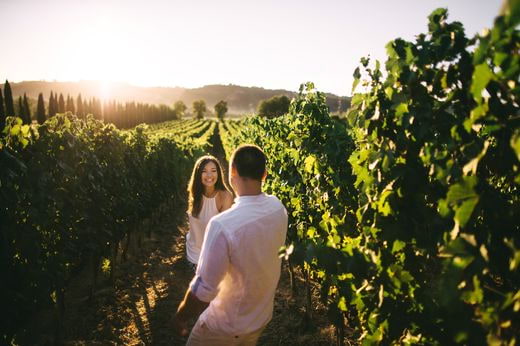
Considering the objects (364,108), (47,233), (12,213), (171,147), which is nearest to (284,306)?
(47,233)

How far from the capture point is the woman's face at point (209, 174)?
470 centimetres

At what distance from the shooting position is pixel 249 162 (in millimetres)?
2314

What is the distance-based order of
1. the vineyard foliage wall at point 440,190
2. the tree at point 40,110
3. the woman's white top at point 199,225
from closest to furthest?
the vineyard foliage wall at point 440,190 → the woman's white top at point 199,225 → the tree at point 40,110

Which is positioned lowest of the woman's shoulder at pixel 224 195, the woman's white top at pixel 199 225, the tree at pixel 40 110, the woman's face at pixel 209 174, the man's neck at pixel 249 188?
the woman's white top at pixel 199 225

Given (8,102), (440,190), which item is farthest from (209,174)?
(8,102)

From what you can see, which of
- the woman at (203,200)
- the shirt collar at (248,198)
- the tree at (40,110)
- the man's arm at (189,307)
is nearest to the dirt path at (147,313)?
the woman at (203,200)

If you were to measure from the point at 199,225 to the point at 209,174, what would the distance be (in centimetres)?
70

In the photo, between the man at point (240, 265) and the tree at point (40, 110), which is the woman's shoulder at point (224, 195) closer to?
the man at point (240, 265)

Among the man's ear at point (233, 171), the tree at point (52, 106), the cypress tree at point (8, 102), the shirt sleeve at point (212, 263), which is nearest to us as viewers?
the shirt sleeve at point (212, 263)

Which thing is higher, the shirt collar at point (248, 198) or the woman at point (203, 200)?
the shirt collar at point (248, 198)

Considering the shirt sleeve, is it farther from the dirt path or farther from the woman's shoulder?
the dirt path

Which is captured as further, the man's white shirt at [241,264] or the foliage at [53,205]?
the foliage at [53,205]

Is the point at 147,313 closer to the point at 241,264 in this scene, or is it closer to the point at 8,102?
the point at 241,264

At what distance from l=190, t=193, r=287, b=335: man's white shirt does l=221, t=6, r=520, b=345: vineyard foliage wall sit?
0.29 metres
